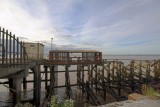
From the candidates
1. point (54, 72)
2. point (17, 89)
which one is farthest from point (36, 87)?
point (17, 89)

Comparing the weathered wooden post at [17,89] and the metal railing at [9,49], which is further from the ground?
the metal railing at [9,49]

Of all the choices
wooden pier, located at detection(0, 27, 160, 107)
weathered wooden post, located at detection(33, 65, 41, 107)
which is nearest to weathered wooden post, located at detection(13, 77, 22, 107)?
wooden pier, located at detection(0, 27, 160, 107)

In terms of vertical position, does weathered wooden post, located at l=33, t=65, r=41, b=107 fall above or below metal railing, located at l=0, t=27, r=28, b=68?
below

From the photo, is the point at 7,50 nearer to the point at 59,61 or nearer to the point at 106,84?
the point at 59,61

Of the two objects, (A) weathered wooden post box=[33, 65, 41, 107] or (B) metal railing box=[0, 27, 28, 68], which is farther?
(A) weathered wooden post box=[33, 65, 41, 107]

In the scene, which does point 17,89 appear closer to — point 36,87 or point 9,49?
point 9,49

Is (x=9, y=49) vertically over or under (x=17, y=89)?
over

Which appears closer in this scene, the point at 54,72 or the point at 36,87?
the point at 36,87

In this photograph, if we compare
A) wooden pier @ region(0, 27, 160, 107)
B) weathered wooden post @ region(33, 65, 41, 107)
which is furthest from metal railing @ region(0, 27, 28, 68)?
weathered wooden post @ region(33, 65, 41, 107)

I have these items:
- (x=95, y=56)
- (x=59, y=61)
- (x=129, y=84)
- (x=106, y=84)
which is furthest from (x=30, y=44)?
(x=129, y=84)

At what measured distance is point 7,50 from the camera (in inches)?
558

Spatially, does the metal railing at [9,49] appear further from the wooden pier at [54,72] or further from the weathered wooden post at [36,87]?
the weathered wooden post at [36,87]

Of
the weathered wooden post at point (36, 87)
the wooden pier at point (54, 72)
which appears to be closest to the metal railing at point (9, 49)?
the wooden pier at point (54, 72)

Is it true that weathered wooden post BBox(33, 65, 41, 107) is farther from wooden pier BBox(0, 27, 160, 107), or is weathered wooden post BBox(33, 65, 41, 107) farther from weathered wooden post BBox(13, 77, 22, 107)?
weathered wooden post BBox(13, 77, 22, 107)
